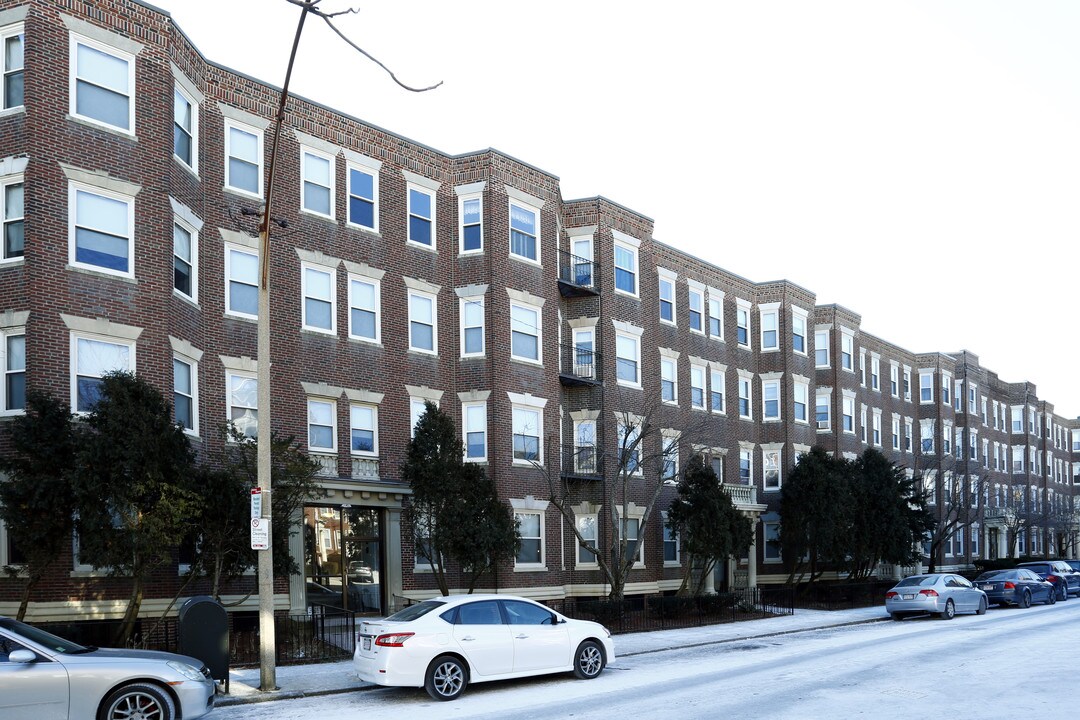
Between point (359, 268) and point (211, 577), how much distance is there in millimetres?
9126

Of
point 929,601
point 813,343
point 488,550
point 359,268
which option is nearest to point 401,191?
point 359,268

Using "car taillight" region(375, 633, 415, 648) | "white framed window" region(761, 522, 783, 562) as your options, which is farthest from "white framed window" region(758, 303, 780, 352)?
"car taillight" region(375, 633, 415, 648)

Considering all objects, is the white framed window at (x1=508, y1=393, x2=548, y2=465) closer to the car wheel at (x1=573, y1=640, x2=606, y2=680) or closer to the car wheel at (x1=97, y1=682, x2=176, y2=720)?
the car wheel at (x1=573, y1=640, x2=606, y2=680)

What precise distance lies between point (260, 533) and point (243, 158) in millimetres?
12130

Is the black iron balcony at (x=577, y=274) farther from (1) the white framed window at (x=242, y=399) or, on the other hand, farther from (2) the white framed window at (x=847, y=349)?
(2) the white framed window at (x=847, y=349)

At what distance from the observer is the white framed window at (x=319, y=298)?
27.0 metres

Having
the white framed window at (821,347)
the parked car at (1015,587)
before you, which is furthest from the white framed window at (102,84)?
the white framed window at (821,347)

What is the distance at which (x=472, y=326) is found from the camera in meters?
30.9

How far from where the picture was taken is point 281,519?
21.0 metres

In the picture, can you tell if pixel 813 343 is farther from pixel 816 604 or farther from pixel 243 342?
pixel 243 342

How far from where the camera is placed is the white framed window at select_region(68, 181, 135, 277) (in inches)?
816

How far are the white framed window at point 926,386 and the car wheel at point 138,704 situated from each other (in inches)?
2217

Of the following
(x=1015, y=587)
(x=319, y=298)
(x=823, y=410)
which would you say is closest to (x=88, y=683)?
(x=319, y=298)

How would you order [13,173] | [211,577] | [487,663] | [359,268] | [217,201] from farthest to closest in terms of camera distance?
1. [359,268]
2. [217,201]
3. [211,577]
4. [13,173]
5. [487,663]
